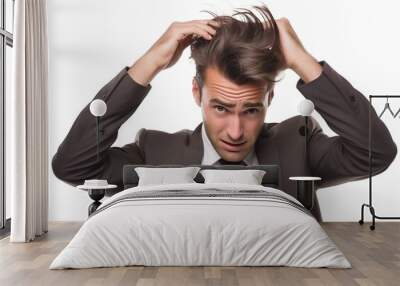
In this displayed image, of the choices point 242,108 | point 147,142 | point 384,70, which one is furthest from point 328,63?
point 147,142

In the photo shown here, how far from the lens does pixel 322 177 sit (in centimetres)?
697

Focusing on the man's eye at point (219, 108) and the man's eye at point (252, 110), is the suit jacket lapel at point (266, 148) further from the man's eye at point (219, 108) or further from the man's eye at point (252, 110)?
the man's eye at point (219, 108)

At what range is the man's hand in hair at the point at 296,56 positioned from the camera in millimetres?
6906

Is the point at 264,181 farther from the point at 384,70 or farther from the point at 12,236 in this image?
the point at 12,236

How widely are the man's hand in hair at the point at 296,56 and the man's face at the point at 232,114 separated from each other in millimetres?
446

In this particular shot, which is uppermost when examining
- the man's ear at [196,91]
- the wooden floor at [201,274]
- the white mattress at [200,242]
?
the man's ear at [196,91]

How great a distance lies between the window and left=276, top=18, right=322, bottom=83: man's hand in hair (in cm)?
300

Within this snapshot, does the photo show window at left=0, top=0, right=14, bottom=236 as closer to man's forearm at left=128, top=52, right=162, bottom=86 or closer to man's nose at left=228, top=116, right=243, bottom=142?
man's forearm at left=128, top=52, right=162, bottom=86

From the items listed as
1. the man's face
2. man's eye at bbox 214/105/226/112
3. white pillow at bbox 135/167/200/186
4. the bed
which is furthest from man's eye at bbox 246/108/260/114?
the bed

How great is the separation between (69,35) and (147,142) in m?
1.60

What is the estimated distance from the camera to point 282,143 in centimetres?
695

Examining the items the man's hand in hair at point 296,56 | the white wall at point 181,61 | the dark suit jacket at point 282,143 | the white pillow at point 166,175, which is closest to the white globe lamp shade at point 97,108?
the dark suit jacket at point 282,143

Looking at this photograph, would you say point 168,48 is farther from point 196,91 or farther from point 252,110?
point 252,110

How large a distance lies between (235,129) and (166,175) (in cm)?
99
